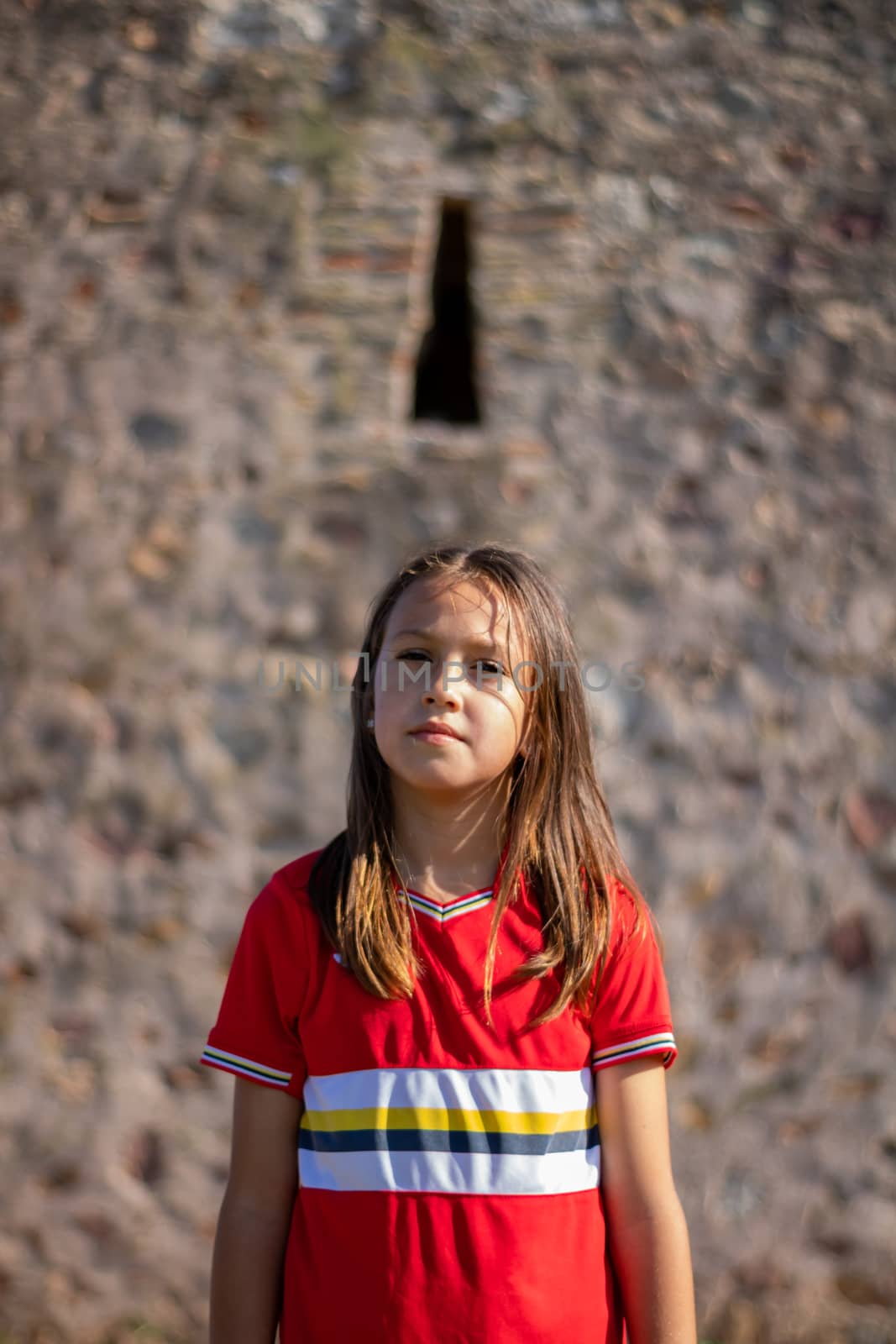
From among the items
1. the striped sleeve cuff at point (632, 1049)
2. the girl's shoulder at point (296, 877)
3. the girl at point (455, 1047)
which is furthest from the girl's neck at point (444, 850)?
the striped sleeve cuff at point (632, 1049)

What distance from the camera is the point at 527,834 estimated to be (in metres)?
1.27

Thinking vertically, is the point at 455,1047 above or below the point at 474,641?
below

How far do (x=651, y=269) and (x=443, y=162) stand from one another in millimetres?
615

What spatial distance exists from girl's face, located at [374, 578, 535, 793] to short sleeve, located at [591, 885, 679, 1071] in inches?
9.8

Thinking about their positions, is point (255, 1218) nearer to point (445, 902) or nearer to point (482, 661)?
point (445, 902)

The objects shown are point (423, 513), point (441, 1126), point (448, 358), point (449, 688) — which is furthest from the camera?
point (448, 358)

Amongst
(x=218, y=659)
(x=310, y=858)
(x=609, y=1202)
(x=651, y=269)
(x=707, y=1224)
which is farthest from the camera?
(x=651, y=269)

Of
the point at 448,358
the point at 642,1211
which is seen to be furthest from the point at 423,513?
the point at 642,1211

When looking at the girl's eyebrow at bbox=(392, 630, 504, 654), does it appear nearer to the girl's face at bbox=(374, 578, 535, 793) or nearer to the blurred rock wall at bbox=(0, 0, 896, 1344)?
the girl's face at bbox=(374, 578, 535, 793)

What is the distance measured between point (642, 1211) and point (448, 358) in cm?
249

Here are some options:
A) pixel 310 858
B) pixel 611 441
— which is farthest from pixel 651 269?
pixel 310 858

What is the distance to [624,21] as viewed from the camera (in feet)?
9.48

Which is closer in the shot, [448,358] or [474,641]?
[474,641]

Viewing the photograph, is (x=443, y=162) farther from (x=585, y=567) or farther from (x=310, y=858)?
(x=310, y=858)
